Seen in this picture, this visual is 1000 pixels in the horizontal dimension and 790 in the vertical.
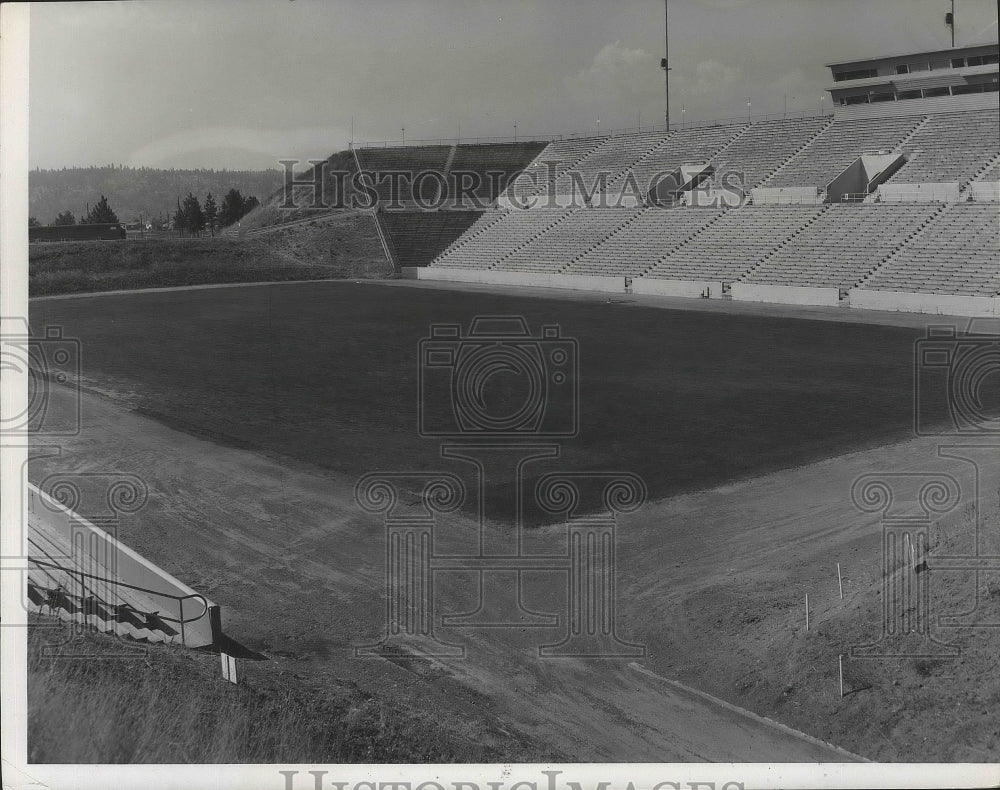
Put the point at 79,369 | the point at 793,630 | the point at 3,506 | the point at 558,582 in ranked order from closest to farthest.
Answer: the point at 3,506 < the point at 793,630 < the point at 558,582 < the point at 79,369

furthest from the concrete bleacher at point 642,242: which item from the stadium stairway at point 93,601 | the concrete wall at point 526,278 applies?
the stadium stairway at point 93,601

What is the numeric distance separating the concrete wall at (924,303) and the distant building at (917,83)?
15.7 metres

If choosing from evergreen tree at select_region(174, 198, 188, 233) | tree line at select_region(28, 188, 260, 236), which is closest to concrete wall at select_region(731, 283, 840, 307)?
tree line at select_region(28, 188, 260, 236)

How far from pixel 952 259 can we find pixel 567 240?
2063cm

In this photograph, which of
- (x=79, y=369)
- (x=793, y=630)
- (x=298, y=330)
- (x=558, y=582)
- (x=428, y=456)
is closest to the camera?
(x=793, y=630)

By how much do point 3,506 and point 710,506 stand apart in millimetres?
8496

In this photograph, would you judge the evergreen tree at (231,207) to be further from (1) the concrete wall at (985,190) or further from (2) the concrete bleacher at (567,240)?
(1) the concrete wall at (985,190)

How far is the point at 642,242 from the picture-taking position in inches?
1811

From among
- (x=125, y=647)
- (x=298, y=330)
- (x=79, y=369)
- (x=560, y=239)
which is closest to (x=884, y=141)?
(x=560, y=239)

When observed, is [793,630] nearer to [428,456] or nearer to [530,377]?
[428,456]

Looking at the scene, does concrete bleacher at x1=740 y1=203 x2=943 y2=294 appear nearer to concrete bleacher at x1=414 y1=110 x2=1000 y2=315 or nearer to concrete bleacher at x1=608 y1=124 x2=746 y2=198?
concrete bleacher at x1=414 y1=110 x2=1000 y2=315

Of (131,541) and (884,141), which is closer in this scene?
(131,541)

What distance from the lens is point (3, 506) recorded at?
622 centimetres

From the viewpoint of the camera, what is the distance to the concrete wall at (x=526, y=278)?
4294cm
